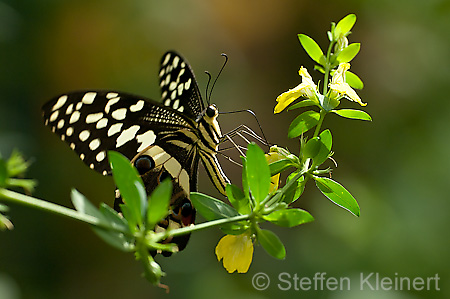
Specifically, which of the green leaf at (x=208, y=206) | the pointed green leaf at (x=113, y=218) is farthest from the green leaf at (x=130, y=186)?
the green leaf at (x=208, y=206)

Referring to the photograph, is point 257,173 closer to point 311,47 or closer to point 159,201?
point 159,201

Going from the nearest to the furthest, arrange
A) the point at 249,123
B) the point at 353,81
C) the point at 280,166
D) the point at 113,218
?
1. the point at 113,218
2. the point at 280,166
3. the point at 353,81
4. the point at 249,123

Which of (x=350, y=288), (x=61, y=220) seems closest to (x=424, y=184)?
(x=350, y=288)

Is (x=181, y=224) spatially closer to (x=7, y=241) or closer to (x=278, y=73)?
(x=7, y=241)

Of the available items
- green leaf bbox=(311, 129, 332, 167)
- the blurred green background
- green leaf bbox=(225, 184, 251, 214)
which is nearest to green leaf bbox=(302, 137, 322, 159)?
green leaf bbox=(311, 129, 332, 167)

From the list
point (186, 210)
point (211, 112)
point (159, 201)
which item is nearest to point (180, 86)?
point (211, 112)

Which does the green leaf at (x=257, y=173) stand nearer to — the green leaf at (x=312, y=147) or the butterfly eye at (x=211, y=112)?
the green leaf at (x=312, y=147)

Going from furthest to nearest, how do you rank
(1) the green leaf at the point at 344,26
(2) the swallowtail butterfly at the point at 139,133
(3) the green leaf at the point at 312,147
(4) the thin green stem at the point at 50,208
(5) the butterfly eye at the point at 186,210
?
1. (2) the swallowtail butterfly at the point at 139,133
2. (5) the butterfly eye at the point at 186,210
3. (1) the green leaf at the point at 344,26
4. (3) the green leaf at the point at 312,147
5. (4) the thin green stem at the point at 50,208

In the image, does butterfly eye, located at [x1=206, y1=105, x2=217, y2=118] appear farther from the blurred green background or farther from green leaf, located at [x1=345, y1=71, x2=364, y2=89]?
the blurred green background
